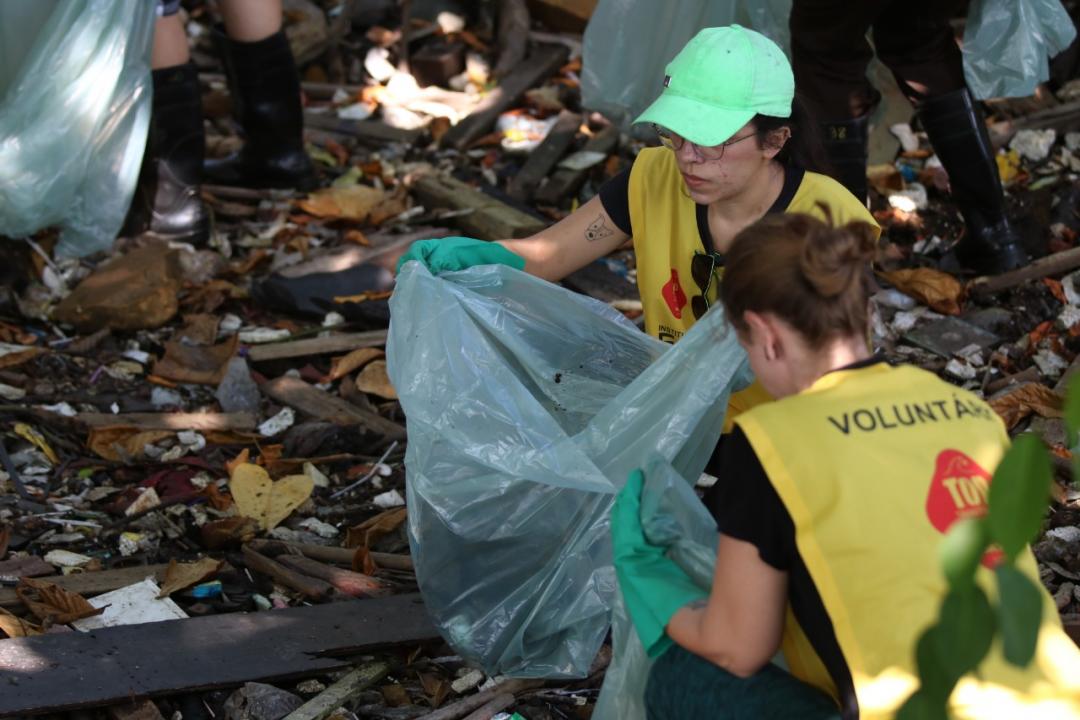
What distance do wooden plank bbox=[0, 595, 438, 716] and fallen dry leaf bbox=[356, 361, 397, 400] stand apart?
109 centimetres

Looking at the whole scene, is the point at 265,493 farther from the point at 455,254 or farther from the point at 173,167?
the point at 173,167

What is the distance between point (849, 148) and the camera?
3902 millimetres

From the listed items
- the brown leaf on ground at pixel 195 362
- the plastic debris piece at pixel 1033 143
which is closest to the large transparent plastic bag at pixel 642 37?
the plastic debris piece at pixel 1033 143

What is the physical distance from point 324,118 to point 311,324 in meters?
1.73

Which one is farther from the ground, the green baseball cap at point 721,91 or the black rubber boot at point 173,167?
the green baseball cap at point 721,91

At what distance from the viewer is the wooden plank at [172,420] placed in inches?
143

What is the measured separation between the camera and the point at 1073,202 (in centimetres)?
472

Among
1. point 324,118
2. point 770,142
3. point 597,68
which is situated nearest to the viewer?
point 770,142

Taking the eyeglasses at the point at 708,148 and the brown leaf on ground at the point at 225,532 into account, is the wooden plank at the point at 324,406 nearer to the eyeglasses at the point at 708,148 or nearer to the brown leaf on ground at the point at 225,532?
the brown leaf on ground at the point at 225,532

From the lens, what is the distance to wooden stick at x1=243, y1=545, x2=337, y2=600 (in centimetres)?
293

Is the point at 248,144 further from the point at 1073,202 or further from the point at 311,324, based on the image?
the point at 1073,202

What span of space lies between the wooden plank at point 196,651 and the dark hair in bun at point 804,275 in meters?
1.27

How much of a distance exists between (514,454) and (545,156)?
2903 mm

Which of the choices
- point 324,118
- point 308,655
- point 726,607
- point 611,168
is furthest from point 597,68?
point 726,607
